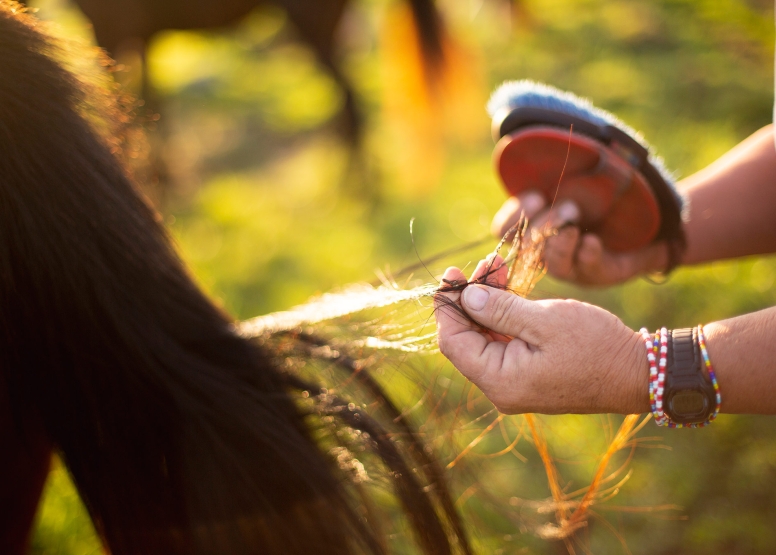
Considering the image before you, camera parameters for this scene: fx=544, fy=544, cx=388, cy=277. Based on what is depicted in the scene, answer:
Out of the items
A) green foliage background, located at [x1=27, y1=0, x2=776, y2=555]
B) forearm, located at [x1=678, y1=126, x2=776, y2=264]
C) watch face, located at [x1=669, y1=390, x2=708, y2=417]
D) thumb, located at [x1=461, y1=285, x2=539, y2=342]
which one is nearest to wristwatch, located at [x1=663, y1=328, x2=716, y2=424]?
watch face, located at [x1=669, y1=390, x2=708, y2=417]

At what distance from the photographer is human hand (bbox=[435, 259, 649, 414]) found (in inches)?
27.4

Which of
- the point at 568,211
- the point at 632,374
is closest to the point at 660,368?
the point at 632,374

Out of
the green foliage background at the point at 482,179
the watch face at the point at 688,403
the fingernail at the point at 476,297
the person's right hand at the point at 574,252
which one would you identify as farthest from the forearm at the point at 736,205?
the fingernail at the point at 476,297

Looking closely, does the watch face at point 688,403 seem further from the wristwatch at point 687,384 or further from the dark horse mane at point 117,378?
the dark horse mane at point 117,378

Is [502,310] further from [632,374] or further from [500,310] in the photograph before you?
[632,374]

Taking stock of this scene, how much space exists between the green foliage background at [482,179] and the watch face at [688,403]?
38 cm

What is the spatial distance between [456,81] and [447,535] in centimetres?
330

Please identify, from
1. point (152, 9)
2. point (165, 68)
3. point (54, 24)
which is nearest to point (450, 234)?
point (152, 9)

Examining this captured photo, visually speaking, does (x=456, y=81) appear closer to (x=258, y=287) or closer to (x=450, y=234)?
(x=450, y=234)

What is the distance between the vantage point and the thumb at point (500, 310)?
698 mm

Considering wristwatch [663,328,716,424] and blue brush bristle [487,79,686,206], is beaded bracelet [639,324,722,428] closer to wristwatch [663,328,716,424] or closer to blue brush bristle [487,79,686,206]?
wristwatch [663,328,716,424]

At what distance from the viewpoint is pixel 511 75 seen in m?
5.01

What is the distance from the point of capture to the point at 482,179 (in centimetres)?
371

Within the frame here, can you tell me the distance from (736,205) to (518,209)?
46cm
